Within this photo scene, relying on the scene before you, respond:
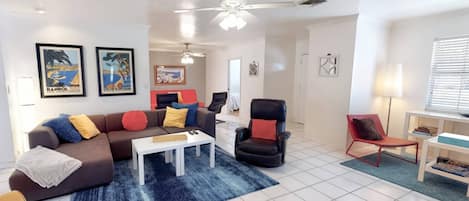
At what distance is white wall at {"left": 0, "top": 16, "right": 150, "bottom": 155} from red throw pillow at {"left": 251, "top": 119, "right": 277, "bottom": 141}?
2263 millimetres

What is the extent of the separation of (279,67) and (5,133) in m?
5.35

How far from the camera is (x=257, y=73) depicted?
608 centimetres

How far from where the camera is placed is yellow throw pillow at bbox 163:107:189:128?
416 cm

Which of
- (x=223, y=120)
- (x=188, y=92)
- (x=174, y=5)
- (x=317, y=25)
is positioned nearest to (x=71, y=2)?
(x=174, y=5)

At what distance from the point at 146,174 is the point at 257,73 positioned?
3895mm

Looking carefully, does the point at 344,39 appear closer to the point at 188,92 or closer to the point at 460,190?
the point at 460,190

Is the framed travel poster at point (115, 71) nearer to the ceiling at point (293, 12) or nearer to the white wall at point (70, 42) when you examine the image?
the white wall at point (70, 42)

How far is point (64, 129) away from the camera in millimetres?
3141

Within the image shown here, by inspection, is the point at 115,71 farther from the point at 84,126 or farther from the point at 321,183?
the point at 321,183

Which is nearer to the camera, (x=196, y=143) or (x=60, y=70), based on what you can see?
(x=196, y=143)

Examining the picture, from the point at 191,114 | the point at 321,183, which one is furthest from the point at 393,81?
the point at 191,114

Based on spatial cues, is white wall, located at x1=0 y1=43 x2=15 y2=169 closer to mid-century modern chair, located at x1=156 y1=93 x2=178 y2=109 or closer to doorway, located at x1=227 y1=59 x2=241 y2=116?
mid-century modern chair, located at x1=156 y1=93 x2=178 y2=109

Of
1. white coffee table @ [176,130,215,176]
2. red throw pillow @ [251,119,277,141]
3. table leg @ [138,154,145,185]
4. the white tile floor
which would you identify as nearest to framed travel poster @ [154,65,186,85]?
the white tile floor

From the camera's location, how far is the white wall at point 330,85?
12.7ft
